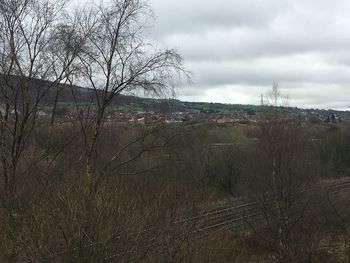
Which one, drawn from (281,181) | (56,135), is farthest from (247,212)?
(56,135)

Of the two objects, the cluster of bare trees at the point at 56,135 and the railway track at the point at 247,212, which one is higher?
the cluster of bare trees at the point at 56,135

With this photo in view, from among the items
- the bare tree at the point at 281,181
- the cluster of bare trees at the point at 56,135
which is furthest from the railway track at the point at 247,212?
the cluster of bare trees at the point at 56,135

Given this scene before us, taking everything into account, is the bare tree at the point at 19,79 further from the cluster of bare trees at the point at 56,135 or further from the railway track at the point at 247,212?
the railway track at the point at 247,212

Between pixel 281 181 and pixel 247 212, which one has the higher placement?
pixel 281 181

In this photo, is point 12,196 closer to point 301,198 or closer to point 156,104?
point 156,104

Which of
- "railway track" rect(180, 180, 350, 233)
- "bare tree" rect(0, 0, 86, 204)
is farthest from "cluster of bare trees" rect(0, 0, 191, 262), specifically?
"railway track" rect(180, 180, 350, 233)

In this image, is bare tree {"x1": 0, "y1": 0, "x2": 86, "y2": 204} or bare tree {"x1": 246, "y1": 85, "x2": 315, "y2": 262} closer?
bare tree {"x1": 0, "y1": 0, "x2": 86, "y2": 204}

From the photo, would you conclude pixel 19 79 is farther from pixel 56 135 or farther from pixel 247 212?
pixel 247 212

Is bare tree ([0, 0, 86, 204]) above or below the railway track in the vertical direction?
above

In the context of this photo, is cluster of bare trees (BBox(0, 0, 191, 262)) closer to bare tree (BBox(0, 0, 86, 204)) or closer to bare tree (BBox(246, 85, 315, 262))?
bare tree (BBox(0, 0, 86, 204))

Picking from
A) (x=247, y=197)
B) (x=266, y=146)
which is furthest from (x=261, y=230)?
(x=266, y=146)

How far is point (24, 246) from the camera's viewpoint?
8.41m

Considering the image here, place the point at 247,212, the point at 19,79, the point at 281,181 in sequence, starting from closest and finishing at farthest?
the point at 19,79 → the point at 281,181 → the point at 247,212

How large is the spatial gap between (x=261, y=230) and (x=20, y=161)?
16.0 metres
